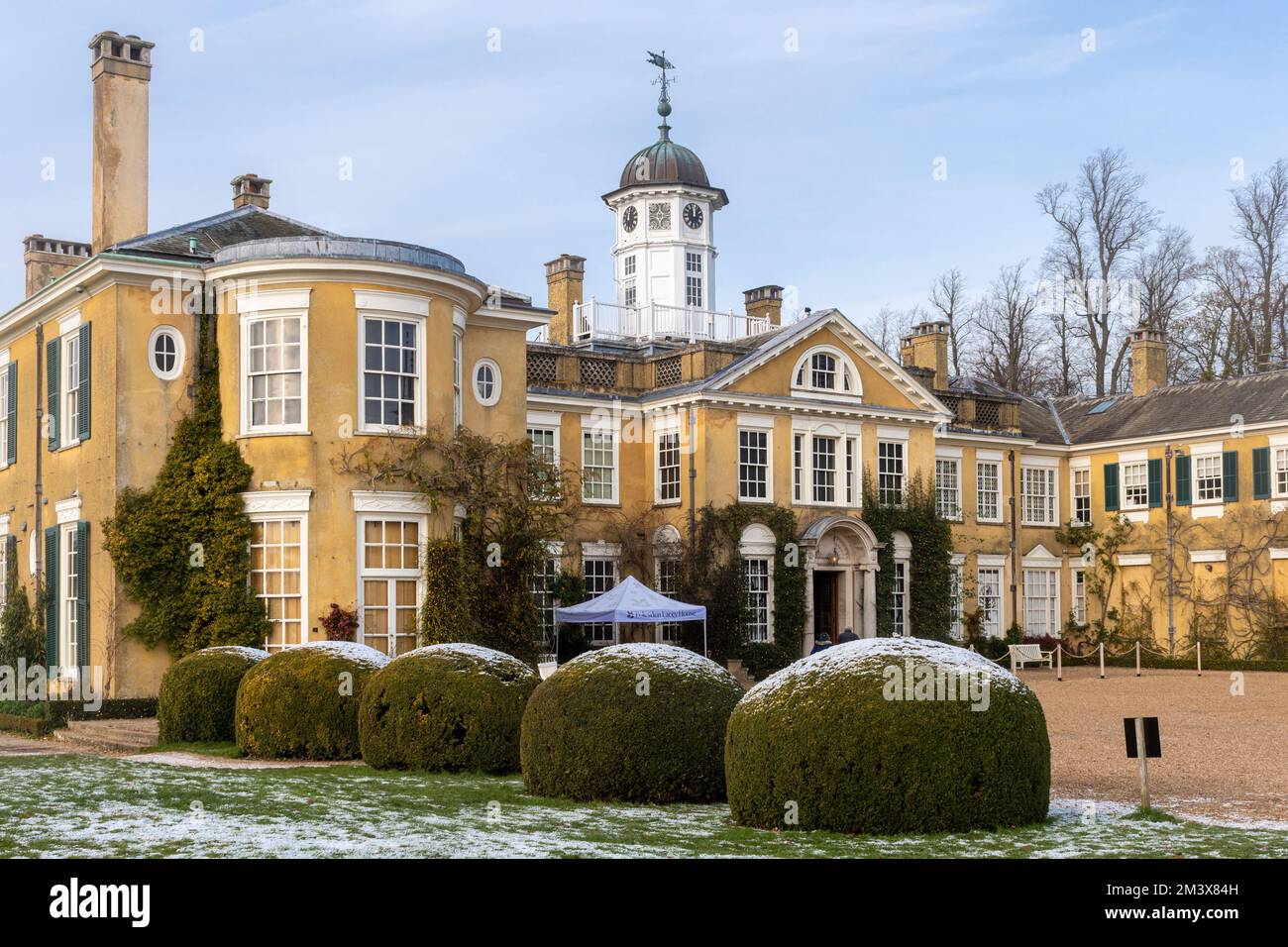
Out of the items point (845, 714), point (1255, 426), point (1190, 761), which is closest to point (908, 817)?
point (845, 714)

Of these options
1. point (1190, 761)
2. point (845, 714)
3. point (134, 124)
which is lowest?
point (1190, 761)

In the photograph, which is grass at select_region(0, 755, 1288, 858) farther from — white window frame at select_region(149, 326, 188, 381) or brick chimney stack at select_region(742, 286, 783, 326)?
brick chimney stack at select_region(742, 286, 783, 326)

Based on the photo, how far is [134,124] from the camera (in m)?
24.7

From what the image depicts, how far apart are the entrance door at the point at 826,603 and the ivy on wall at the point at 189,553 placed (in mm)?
15913

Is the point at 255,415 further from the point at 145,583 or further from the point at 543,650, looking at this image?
the point at 543,650

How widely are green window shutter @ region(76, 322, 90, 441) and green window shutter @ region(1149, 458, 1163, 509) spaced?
27942 mm

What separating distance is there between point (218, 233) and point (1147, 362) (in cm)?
2893

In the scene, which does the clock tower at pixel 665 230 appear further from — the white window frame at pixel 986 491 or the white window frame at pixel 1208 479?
the white window frame at pixel 1208 479

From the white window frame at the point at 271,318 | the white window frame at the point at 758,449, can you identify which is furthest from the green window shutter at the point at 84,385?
the white window frame at the point at 758,449

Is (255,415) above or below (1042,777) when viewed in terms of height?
above

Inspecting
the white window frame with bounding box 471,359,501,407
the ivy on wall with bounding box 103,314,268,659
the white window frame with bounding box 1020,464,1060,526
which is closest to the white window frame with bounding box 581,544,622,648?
the white window frame with bounding box 471,359,501,407

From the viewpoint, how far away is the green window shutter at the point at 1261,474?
118ft

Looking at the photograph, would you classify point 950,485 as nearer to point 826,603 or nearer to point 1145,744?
point 826,603

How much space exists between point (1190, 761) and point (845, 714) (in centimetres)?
746
